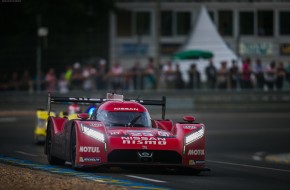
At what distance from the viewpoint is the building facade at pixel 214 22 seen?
49969mm

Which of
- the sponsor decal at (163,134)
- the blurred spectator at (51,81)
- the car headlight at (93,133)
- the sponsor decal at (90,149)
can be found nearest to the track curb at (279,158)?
the sponsor decal at (163,134)

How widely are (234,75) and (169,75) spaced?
8.92 ft

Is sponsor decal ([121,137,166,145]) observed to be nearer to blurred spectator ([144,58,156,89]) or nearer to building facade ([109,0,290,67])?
blurred spectator ([144,58,156,89])

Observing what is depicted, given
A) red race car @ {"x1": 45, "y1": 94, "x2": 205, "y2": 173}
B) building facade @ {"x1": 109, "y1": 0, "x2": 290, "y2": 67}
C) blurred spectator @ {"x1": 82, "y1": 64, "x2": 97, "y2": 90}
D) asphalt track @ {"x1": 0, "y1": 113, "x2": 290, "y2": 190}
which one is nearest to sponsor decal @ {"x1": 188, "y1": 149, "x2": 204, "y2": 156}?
→ red race car @ {"x1": 45, "y1": 94, "x2": 205, "y2": 173}

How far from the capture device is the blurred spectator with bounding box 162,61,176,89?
38906mm

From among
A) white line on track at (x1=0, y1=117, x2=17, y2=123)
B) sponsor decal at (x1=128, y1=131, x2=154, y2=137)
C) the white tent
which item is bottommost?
white line on track at (x1=0, y1=117, x2=17, y2=123)

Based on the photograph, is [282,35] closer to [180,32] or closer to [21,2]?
[180,32]

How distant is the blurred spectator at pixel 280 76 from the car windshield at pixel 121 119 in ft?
75.5

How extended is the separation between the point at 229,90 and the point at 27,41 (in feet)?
29.1

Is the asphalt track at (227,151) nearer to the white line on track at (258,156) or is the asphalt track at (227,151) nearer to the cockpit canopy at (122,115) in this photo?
the white line on track at (258,156)

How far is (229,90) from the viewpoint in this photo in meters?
38.8

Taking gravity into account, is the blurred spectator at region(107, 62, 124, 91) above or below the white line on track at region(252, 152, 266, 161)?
above

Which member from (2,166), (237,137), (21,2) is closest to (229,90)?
(237,137)

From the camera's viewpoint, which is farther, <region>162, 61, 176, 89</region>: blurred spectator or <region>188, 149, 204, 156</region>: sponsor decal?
<region>162, 61, 176, 89</region>: blurred spectator
